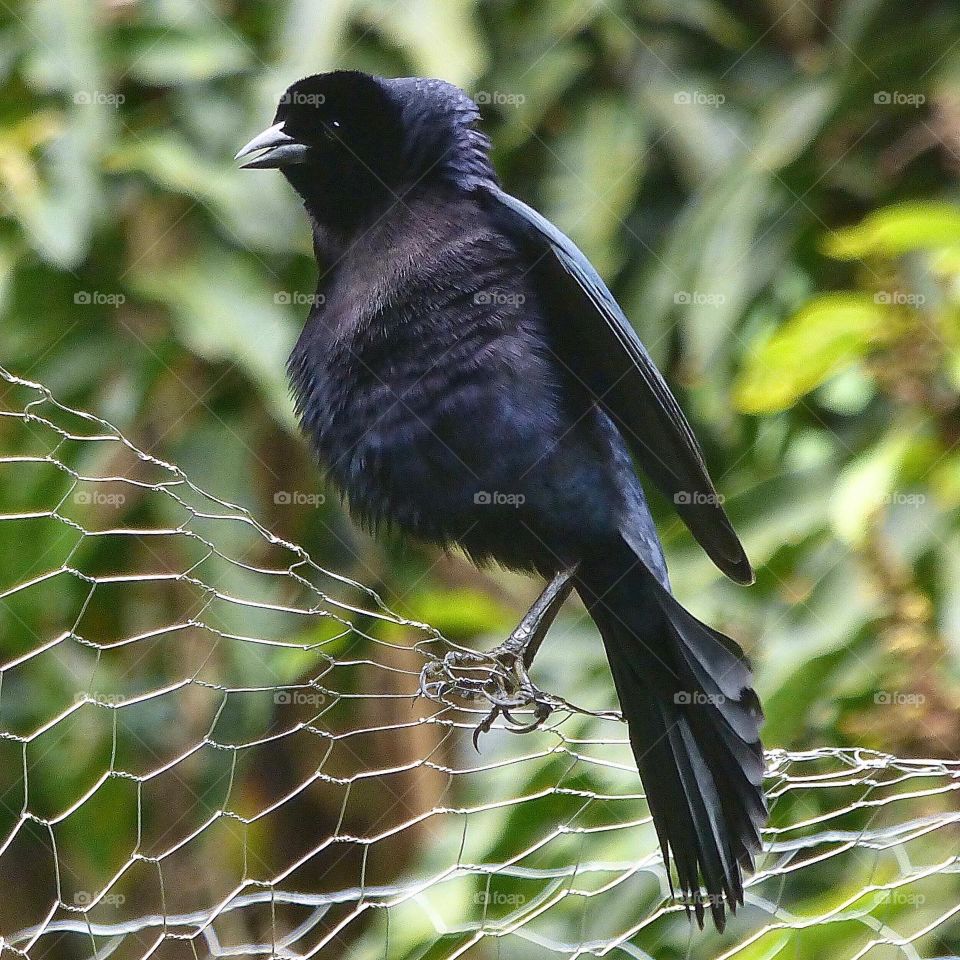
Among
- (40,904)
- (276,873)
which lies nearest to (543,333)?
(276,873)

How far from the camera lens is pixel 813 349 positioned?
8.70 ft

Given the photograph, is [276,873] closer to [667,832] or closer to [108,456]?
[108,456]

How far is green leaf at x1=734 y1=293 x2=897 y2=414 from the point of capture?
8.66ft

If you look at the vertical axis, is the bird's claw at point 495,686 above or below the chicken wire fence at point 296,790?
above

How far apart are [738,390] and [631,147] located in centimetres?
112

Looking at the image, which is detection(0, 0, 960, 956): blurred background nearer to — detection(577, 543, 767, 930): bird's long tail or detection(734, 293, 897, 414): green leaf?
detection(734, 293, 897, 414): green leaf

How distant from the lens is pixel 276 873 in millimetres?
4266

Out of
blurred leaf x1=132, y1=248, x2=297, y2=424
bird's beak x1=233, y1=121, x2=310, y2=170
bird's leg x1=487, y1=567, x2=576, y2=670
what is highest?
bird's beak x1=233, y1=121, x2=310, y2=170

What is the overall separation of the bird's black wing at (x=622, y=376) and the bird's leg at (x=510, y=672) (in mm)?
283

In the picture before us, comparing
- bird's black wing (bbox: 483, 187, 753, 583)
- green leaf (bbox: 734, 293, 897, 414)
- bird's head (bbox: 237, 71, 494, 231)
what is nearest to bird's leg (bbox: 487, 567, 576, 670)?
bird's black wing (bbox: 483, 187, 753, 583)

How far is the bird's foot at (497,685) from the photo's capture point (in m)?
2.23

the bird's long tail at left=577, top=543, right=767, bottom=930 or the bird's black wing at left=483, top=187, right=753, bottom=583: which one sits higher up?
the bird's black wing at left=483, top=187, right=753, bottom=583

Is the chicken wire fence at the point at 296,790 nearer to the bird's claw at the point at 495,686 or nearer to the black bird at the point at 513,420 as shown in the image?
the bird's claw at the point at 495,686

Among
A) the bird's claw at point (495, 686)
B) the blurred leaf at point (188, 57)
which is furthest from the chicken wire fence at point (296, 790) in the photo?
the blurred leaf at point (188, 57)
